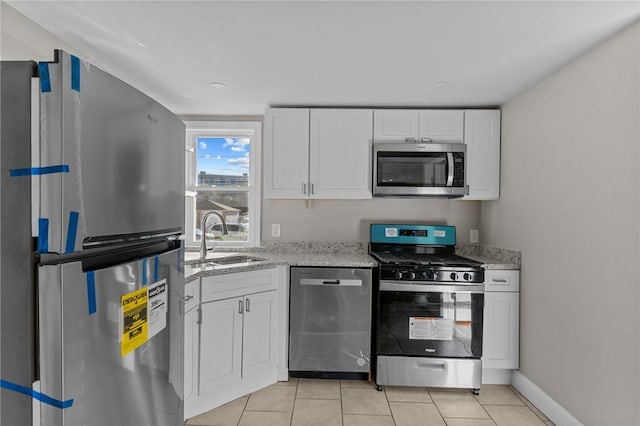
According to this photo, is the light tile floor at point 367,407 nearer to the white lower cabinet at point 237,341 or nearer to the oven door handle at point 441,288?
the white lower cabinet at point 237,341

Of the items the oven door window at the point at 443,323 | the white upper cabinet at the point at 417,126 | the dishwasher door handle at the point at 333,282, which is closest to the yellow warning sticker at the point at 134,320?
the dishwasher door handle at the point at 333,282

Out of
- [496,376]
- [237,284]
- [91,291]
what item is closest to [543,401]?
[496,376]

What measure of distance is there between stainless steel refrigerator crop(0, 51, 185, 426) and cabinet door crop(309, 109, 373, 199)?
1920 millimetres

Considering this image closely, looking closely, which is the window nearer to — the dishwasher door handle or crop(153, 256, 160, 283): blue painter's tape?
the dishwasher door handle

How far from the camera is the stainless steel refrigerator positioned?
0.73 m

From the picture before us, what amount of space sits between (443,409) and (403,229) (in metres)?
1.41

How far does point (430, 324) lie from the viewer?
2.56 m

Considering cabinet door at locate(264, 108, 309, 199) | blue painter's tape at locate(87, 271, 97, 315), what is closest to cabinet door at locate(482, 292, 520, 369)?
cabinet door at locate(264, 108, 309, 199)

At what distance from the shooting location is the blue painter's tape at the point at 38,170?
727 millimetres

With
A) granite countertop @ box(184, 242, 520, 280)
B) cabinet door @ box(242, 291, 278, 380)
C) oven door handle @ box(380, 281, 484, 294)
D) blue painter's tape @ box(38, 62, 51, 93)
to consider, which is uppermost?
blue painter's tape @ box(38, 62, 51, 93)

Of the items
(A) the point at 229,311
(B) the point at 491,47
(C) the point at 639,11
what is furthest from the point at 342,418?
(C) the point at 639,11

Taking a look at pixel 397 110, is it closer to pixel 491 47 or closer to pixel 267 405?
pixel 491 47

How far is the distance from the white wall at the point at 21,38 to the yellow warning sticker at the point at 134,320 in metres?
1.50

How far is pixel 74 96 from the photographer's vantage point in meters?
0.76
